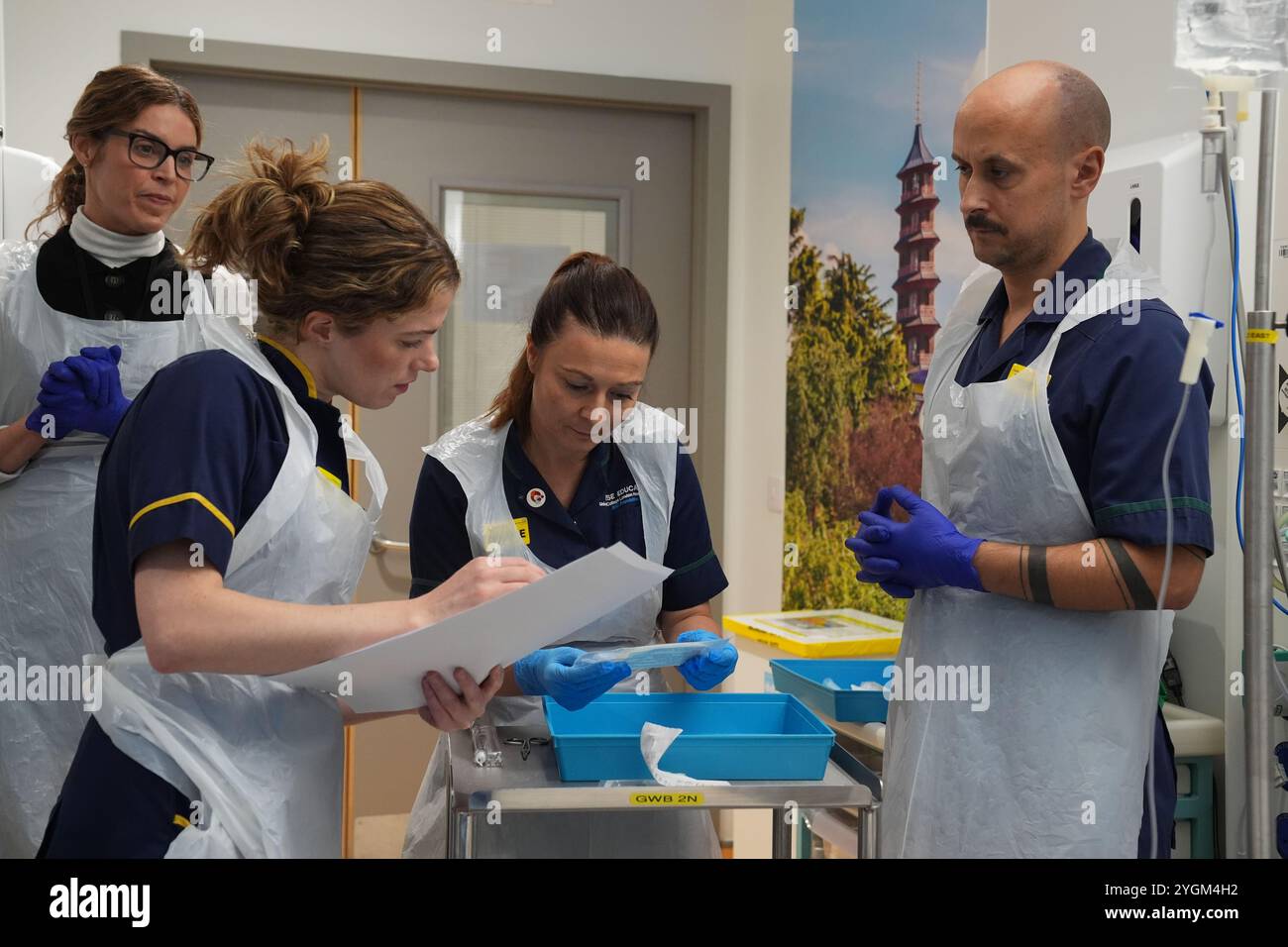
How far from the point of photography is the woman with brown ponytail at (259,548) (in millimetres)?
1055

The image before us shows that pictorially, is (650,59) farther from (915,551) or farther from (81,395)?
(915,551)

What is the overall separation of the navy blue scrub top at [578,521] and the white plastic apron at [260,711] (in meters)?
0.53

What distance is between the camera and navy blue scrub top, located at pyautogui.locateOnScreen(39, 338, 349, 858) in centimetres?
105

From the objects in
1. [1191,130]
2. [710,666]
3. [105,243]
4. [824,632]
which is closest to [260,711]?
[710,666]

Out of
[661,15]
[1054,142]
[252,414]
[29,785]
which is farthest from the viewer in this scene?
[661,15]

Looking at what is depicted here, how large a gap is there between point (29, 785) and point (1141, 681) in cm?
170

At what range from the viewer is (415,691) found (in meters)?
1.26

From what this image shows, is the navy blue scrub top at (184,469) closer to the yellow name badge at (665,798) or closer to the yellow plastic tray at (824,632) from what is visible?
the yellow name badge at (665,798)

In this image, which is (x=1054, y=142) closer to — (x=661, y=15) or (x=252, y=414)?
(x=252, y=414)

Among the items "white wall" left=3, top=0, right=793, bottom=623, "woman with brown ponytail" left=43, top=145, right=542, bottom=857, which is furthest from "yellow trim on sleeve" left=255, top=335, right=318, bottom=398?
"white wall" left=3, top=0, right=793, bottom=623

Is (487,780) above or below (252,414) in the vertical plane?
below

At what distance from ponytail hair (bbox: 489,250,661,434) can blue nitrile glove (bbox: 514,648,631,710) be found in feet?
1.59

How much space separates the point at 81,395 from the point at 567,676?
3.20ft
